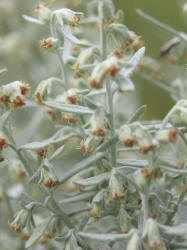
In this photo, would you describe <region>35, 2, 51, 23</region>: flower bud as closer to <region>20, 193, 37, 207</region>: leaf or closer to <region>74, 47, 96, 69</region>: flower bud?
<region>74, 47, 96, 69</region>: flower bud

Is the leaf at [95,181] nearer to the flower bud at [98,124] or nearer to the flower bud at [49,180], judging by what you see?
the flower bud at [49,180]

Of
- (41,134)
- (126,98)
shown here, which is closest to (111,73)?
(41,134)

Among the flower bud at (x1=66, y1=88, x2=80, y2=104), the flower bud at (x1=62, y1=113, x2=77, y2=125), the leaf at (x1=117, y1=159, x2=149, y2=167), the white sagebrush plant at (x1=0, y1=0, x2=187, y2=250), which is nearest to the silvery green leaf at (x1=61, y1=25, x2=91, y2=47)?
the white sagebrush plant at (x1=0, y1=0, x2=187, y2=250)

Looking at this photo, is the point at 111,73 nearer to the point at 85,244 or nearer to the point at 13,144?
the point at 13,144

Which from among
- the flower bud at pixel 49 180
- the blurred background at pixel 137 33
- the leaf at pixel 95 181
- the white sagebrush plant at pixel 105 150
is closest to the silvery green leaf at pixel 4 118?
the white sagebrush plant at pixel 105 150

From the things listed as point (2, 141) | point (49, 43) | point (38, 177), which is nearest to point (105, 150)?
point (38, 177)

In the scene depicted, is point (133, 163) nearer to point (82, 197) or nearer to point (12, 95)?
point (82, 197)
